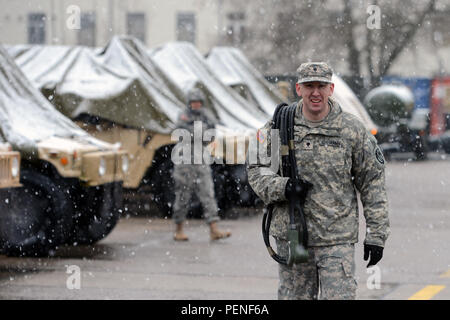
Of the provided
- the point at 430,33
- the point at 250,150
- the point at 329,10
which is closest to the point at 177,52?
the point at 250,150

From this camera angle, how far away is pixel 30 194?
10516mm

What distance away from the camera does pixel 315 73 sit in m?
5.58

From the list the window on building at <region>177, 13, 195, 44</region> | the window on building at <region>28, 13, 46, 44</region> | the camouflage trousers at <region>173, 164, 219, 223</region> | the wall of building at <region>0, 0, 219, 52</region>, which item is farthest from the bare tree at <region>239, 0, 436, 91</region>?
the camouflage trousers at <region>173, 164, 219, 223</region>

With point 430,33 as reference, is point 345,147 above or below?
below

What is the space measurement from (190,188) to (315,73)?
22.1ft

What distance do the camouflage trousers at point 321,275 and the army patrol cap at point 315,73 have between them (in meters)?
0.92

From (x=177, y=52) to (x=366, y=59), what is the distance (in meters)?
17.1

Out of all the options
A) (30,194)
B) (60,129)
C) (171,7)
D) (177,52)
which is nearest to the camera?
(30,194)

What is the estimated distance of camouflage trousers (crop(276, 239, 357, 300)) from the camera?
5.58 meters

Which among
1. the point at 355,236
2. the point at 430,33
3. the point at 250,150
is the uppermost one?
the point at 430,33

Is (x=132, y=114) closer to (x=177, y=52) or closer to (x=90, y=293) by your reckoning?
(x=177, y=52)

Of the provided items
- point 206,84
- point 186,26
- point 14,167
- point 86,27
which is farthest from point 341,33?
point 14,167

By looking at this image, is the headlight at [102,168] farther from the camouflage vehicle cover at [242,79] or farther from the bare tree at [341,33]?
the bare tree at [341,33]

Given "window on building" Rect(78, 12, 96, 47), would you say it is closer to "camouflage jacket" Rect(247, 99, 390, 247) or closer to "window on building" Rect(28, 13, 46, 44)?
"window on building" Rect(28, 13, 46, 44)
